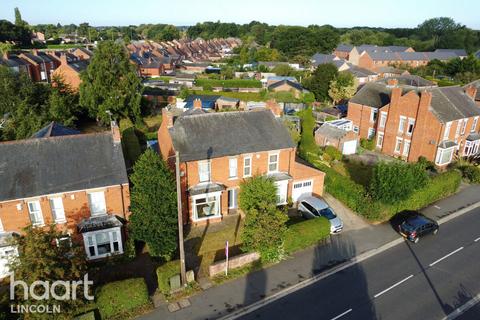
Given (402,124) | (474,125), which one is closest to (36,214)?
(402,124)

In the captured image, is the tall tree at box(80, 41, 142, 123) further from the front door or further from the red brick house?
the red brick house

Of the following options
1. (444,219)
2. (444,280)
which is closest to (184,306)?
(444,280)

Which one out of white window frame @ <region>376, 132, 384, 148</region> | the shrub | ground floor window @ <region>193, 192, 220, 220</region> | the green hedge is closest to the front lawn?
the shrub

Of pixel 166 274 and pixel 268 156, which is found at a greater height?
pixel 268 156

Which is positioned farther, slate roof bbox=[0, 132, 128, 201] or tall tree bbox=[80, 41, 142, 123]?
tall tree bbox=[80, 41, 142, 123]

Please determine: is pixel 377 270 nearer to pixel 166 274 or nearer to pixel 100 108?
pixel 166 274
